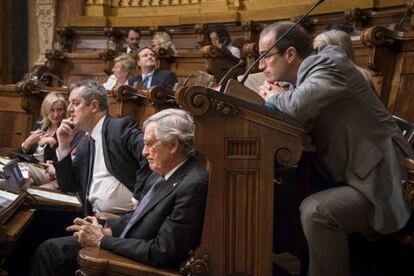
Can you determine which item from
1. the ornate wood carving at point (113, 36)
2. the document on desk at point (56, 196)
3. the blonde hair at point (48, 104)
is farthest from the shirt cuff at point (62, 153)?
the ornate wood carving at point (113, 36)

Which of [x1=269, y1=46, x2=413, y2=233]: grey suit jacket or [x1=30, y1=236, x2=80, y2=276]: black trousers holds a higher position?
[x1=269, y1=46, x2=413, y2=233]: grey suit jacket

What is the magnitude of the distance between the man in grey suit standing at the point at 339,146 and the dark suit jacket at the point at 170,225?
0.28m

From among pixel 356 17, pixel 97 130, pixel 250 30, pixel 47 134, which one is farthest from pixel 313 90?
pixel 250 30

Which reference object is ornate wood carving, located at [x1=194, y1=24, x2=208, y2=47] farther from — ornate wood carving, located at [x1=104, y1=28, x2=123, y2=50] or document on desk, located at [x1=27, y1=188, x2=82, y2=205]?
document on desk, located at [x1=27, y1=188, x2=82, y2=205]

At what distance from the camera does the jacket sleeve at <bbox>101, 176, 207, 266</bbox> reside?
1603 mm

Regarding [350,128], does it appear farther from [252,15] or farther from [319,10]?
[252,15]

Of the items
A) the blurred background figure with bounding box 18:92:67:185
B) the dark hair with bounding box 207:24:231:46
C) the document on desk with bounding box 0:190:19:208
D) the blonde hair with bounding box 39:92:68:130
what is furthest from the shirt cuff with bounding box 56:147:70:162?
the dark hair with bounding box 207:24:231:46

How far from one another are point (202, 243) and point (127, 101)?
66.7 inches

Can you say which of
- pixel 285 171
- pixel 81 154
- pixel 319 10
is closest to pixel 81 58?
pixel 319 10

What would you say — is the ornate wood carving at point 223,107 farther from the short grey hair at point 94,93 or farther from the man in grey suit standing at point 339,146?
the short grey hair at point 94,93

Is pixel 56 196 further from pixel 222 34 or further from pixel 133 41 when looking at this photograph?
pixel 133 41

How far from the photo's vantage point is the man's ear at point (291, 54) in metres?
1.74

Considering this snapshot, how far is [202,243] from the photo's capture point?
1.56 metres

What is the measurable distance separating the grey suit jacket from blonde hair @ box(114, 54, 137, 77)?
2986mm
